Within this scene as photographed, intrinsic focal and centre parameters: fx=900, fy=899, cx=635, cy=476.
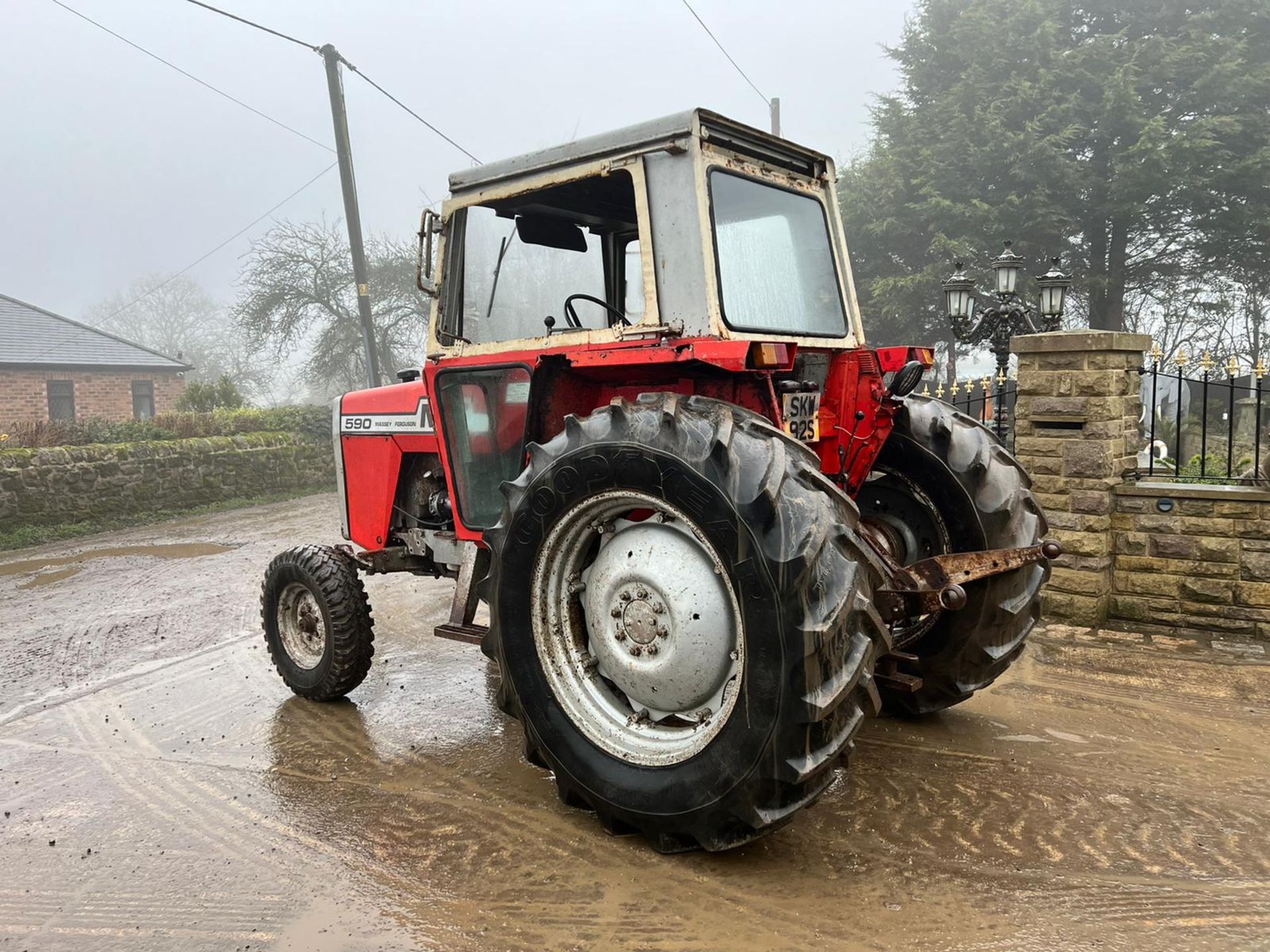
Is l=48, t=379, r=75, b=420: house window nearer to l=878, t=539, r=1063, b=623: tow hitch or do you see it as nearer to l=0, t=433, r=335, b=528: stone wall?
l=0, t=433, r=335, b=528: stone wall

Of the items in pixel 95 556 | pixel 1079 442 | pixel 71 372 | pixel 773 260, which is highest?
pixel 71 372

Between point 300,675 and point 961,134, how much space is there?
24364 millimetres

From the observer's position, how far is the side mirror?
384 cm

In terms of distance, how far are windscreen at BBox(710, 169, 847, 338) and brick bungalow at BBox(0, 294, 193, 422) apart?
70.3 ft

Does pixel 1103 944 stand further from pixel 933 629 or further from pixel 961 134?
pixel 961 134

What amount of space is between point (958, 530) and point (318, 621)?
10.3 feet

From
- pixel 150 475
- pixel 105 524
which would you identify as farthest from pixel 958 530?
pixel 150 475

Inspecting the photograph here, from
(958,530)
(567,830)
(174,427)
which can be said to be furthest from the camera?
(174,427)

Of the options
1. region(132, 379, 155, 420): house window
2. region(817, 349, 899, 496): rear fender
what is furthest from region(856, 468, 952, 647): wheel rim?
region(132, 379, 155, 420): house window

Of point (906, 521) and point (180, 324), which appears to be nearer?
point (906, 521)

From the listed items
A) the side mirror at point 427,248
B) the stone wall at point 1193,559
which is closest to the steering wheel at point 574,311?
the side mirror at point 427,248

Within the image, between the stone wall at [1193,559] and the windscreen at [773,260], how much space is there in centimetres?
305

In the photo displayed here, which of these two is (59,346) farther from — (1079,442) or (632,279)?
(1079,442)

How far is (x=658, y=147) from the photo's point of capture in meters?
3.23
